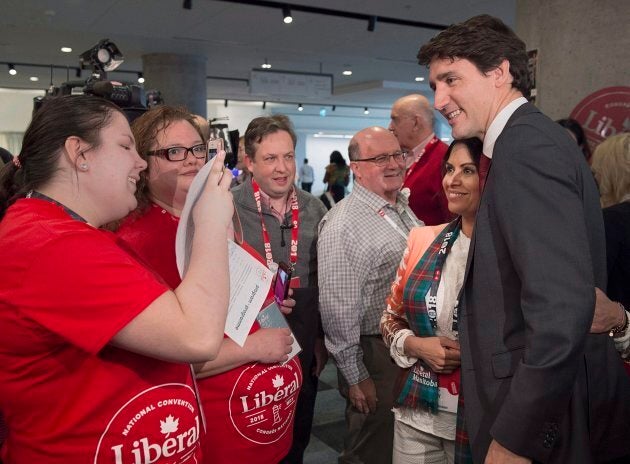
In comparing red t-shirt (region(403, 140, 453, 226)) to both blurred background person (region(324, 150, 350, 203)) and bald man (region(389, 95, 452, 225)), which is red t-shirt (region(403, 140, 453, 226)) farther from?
blurred background person (region(324, 150, 350, 203))

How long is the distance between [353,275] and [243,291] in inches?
36.9

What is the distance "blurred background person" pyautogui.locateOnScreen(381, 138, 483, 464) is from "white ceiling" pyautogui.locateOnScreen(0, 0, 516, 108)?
5.02 metres

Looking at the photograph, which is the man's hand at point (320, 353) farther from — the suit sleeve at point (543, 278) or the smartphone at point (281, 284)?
the suit sleeve at point (543, 278)

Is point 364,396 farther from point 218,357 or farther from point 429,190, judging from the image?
point 429,190

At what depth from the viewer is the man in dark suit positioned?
3.49 ft

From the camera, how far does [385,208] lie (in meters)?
2.45

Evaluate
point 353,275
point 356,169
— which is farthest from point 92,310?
point 356,169

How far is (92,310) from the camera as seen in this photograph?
97 centimetres

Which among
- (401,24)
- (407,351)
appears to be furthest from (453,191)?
(401,24)

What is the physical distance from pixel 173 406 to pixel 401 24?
23.0 feet

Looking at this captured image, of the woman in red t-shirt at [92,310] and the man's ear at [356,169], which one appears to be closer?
the woman in red t-shirt at [92,310]

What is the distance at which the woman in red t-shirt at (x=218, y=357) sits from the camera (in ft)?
4.79

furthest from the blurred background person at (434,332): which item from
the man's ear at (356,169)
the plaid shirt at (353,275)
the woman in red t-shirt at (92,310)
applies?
the woman in red t-shirt at (92,310)

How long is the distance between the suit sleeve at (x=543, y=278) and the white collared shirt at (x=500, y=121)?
132 mm
